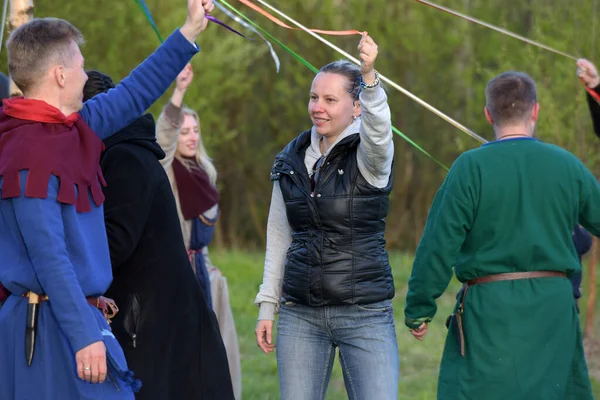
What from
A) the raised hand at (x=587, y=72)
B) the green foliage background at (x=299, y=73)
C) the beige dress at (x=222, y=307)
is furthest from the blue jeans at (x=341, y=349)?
the green foliage background at (x=299, y=73)

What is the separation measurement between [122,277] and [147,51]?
41.6ft

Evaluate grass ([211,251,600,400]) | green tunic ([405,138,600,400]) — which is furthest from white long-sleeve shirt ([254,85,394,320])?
grass ([211,251,600,400])

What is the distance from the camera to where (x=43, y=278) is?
3273 millimetres

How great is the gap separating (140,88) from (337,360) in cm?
599

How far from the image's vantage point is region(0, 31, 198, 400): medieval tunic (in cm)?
327

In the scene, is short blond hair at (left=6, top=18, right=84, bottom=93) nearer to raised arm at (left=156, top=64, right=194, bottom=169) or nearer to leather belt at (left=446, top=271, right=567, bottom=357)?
leather belt at (left=446, top=271, right=567, bottom=357)

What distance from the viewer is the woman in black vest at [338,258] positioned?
4.19 m

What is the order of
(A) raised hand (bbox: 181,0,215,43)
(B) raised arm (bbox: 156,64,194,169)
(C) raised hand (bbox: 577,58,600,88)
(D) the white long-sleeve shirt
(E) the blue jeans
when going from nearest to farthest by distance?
(A) raised hand (bbox: 181,0,215,43) → (D) the white long-sleeve shirt → (E) the blue jeans → (C) raised hand (bbox: 577,58,600,88) → (B) raised arm (bbox: 156,64,194,169)

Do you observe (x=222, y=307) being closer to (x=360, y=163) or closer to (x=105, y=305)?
(x=360, y=163)

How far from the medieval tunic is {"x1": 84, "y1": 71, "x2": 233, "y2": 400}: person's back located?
0.30 m

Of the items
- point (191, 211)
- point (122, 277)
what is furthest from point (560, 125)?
point (122, 277)

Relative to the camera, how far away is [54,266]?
3.26m

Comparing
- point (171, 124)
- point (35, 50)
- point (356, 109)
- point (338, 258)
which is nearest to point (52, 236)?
point (35, 50)

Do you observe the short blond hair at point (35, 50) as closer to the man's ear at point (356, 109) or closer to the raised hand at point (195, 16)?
the raised hand at point (195, 16)
